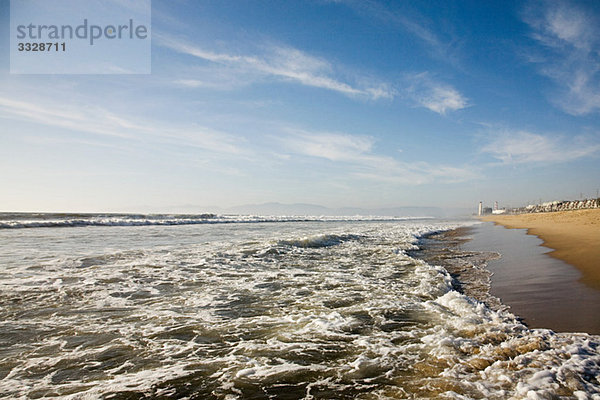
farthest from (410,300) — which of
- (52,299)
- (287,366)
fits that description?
(52,299)

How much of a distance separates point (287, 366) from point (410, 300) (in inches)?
122

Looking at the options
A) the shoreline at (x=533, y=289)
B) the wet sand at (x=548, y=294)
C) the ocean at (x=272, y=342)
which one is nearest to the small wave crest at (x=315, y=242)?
the shoreline at (x=533, y=289)

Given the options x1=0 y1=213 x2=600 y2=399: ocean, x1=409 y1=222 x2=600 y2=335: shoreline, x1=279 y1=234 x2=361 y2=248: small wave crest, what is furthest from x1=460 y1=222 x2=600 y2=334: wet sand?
x1=279 y1=234 x2=361 y2=248: small wave crest

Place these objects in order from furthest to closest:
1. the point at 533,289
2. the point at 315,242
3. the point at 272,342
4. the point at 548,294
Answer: the point at 315,242 < the point at 533,289 < the point at 548,294 < the point at 272,342

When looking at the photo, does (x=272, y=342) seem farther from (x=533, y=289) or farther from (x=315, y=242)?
(x=315, y=242)

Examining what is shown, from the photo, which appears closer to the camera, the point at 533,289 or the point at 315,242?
the point at 533,289

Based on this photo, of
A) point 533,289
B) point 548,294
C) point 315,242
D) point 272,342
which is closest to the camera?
point 272,342

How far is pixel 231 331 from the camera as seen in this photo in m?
4.25

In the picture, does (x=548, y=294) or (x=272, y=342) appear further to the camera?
(x=548, y=294)

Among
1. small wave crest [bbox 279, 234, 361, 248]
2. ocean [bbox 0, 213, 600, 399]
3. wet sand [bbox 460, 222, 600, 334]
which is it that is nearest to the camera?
ocean [bbox 0, 213, 600, 399]

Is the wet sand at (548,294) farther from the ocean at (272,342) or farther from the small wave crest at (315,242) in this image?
the small wave crest at (315,242)

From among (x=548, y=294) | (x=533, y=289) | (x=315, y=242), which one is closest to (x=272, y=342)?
(x=548, y=294)

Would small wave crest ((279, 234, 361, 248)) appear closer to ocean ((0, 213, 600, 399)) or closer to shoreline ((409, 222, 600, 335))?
shoreline ((409, 222, 600, 335))

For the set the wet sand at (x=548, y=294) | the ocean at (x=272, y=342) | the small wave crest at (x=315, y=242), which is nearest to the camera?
the ocean at (x=272, y=342)
